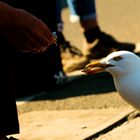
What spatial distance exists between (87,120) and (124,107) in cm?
30

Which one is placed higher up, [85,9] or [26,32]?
[26,32]

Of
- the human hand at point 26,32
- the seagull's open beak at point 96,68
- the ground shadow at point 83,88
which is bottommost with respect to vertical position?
the ground shadow at point 83,88

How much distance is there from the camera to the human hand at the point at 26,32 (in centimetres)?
272

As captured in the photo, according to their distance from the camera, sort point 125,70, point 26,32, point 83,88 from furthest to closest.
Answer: point 83,88
point 125,70
point 26,32

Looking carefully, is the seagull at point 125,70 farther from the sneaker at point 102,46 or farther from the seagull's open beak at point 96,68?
the sneaker at point 102,46

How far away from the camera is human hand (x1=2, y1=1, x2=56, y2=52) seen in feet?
8.91

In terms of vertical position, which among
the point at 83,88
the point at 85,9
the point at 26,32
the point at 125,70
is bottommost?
the point at 83,88

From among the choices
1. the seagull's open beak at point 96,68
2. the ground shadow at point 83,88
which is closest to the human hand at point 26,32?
the seagull's open beak at point 96,68

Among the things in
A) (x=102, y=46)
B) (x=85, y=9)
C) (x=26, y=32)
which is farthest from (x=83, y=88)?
(x=26, y=32)

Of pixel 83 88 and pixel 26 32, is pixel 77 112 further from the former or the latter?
pixel 26 32

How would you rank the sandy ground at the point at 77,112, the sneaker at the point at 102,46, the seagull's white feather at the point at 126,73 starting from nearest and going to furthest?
the seagull's white feather at the point at 126,73, the sandy ground at the point at 77,112, the sneaker at the point at 102,46

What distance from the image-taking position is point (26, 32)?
273 centimetres

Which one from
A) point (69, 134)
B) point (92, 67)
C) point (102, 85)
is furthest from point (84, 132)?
point (102, 85)

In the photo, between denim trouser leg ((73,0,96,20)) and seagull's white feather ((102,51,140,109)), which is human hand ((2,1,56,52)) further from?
denim trouser leg ((73,0,96,20))
